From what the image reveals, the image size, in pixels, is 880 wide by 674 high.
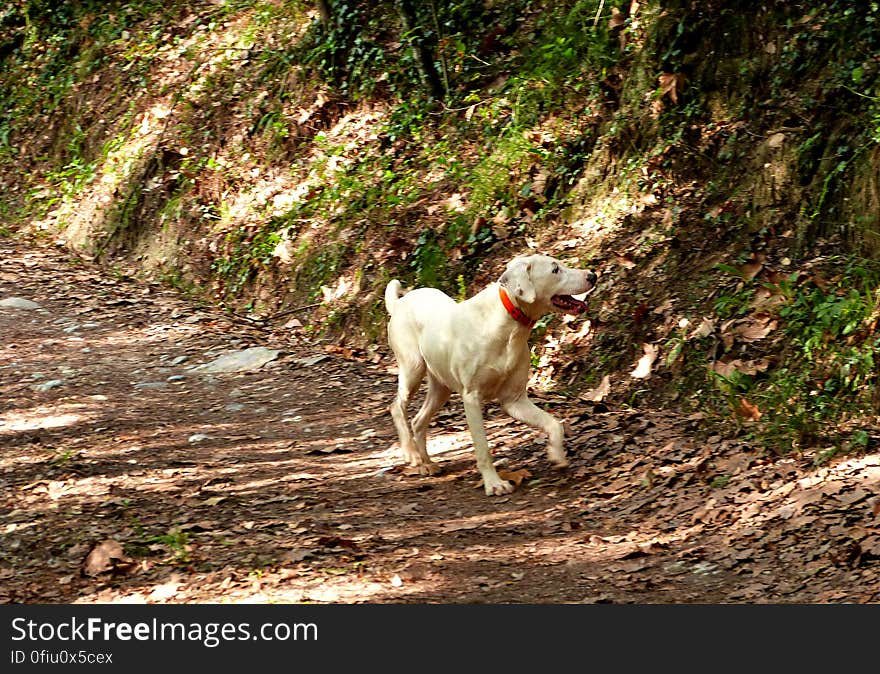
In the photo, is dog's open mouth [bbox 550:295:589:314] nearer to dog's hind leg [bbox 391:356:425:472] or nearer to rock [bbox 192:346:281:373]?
dog's hind leg [bbox 391:356:425:472]

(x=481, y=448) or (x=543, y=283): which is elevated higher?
(x=543, y=283)

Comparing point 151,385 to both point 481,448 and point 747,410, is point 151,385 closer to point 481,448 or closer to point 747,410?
point 481,448

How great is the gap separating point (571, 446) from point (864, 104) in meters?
3.60

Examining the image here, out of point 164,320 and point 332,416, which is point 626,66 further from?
point 164,320

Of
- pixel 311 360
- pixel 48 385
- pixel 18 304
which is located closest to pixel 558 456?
pixel 311 360

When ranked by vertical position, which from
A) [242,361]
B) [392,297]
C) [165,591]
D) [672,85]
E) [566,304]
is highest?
[672,85]

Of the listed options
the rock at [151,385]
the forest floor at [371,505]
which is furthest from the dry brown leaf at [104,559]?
the rock at [151,385]

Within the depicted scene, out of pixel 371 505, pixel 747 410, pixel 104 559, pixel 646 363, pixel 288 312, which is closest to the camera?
pixel 104 559

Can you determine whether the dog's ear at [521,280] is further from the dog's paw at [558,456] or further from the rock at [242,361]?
the rock at [242,361]

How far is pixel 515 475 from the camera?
7031mm

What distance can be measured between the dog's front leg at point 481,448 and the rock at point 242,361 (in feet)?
12.8

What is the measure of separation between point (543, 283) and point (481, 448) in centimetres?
112

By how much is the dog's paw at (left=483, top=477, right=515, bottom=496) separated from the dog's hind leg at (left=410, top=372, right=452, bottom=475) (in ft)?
1.93

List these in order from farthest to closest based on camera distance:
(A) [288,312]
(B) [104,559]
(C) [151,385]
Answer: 1. (A) [288,312]
2. (C) [151,385]
3. (B) [104,559]
